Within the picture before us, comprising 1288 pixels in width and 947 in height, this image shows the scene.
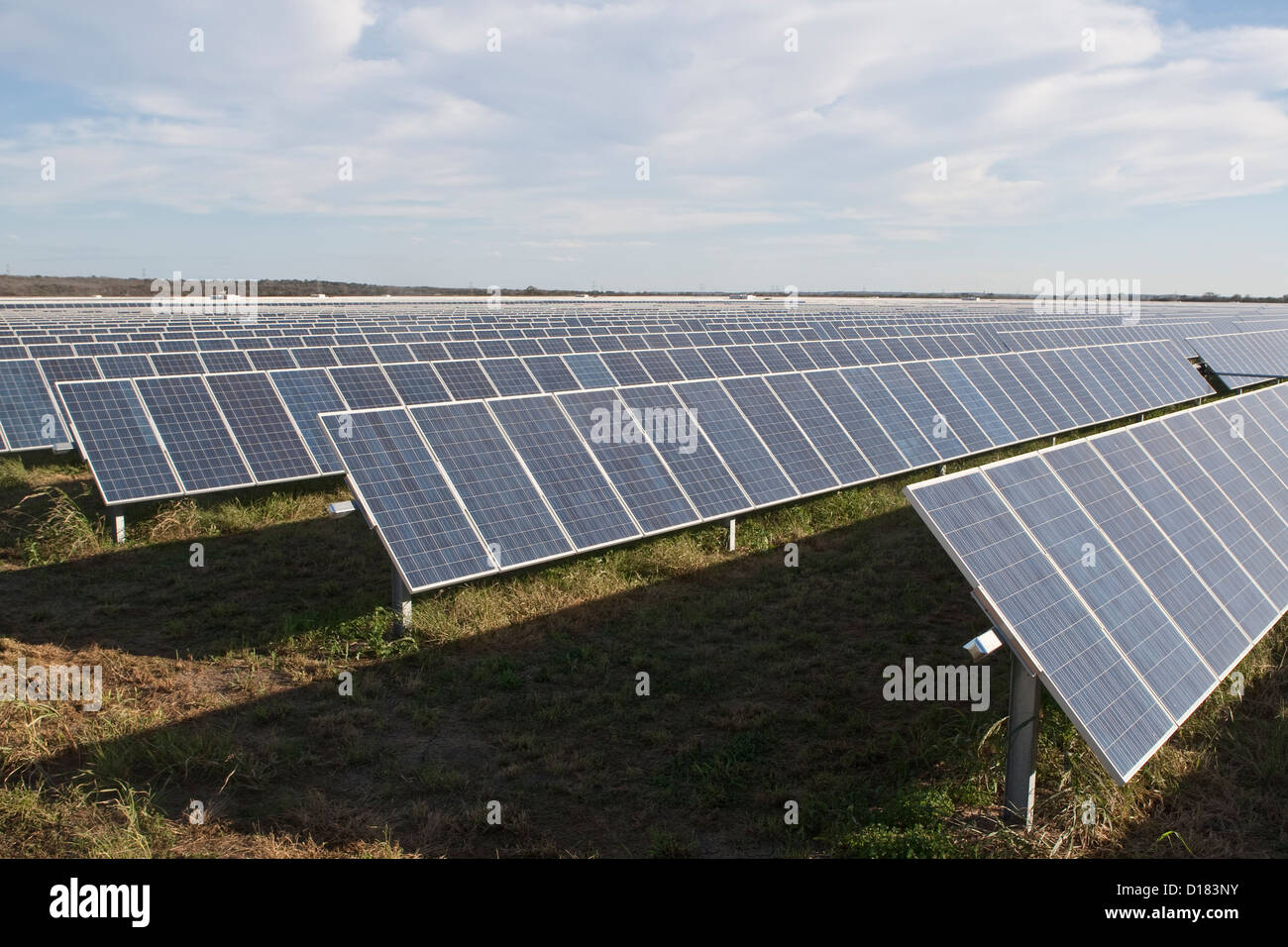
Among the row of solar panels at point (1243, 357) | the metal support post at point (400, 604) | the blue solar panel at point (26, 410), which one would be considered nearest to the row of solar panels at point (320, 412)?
the metal support post at point (400, 604)

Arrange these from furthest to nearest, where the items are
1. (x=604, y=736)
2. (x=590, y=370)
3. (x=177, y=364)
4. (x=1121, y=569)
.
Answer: (x=590, y=370) → (x=177, y=364) → (x=604, y=736) → (x=1121, y=569)

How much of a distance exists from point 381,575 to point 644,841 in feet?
22.0

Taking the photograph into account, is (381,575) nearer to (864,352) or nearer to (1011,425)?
(1011,425)

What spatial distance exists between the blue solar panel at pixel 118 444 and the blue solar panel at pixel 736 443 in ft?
25.7

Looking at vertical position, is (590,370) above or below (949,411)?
above

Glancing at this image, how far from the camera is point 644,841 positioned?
20.3 ft

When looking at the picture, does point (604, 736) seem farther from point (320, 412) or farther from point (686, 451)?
point (320, 412)

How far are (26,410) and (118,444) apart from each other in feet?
21.6

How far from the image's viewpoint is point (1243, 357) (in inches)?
1292

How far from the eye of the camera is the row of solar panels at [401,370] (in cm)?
1625

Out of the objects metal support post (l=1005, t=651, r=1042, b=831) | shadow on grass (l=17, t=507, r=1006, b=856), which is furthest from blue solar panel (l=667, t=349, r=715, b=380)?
metal support post (l=1005, t=651, r=1042, b=831)

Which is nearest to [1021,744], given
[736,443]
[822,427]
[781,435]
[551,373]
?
[736,443]
